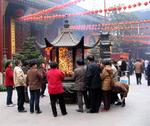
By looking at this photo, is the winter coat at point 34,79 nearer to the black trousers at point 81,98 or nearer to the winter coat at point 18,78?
the winter coat at point 18,78

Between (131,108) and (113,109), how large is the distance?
24.6 inches

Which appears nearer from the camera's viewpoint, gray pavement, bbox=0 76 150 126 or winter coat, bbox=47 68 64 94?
gray pavement, bbox=0 76 150 126

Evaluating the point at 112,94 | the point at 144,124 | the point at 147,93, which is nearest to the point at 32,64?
the point at 112,94

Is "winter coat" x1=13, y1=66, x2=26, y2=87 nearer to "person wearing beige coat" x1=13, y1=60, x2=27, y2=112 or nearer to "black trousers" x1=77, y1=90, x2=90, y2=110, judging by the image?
"person wearing beige coat" x1=13, y1=60, x2=27, y2=112

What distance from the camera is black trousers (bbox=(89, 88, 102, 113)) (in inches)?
478

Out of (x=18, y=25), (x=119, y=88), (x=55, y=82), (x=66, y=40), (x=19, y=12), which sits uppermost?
(x=19, y=12)

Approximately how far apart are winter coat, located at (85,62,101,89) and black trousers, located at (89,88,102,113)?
183mm

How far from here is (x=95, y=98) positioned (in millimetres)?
12258

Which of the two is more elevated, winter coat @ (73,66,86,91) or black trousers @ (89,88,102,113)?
winter coat @ (73,66,86,91)

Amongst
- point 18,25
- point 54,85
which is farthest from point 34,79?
point 18,25

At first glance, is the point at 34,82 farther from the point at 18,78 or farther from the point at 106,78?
the point at 106,78

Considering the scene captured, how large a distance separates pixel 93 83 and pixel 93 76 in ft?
0.71

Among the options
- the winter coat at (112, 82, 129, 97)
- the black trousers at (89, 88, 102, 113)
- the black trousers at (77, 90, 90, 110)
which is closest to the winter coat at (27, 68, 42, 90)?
the black trousers at (77, 90, 90, 110)

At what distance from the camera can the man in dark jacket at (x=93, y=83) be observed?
12164 millimetres
